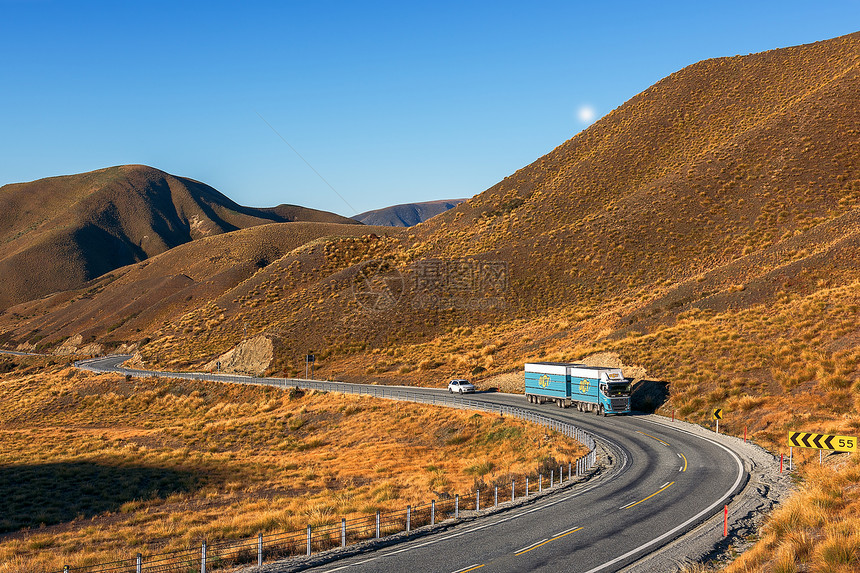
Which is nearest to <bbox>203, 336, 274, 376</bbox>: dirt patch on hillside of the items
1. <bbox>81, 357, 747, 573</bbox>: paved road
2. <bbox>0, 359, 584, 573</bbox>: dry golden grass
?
<bbox>0, 359, 584, 573</bbox>: dry golden grass

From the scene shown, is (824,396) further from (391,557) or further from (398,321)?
(398,321)

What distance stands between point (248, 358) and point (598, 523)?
61690 mm

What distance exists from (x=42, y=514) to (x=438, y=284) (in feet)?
200

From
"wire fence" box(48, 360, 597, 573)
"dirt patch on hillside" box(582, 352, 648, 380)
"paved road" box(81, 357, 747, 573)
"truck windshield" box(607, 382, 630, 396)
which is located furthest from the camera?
"dirt patch on hillside" box(582, 352, 648, 380)

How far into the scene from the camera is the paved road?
51.2ft

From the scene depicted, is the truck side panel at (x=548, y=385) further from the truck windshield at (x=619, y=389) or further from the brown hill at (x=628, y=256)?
the brown hill at (x=628, y=256)

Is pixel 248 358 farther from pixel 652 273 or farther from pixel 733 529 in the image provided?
pixel 733 529

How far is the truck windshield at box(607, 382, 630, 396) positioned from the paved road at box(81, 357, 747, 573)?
33.2 ft

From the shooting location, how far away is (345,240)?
354 feet

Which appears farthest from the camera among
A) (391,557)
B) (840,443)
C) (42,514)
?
(42,514)

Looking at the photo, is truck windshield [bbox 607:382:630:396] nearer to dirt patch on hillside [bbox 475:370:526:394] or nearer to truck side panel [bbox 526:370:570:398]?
truck side panel [bbox 526:370:570:398]

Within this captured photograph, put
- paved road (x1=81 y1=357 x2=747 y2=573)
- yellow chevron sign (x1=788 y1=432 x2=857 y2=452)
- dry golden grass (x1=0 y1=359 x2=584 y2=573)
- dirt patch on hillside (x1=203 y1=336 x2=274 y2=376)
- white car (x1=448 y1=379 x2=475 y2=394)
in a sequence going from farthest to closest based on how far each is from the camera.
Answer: dirt patch on hillside (x1=203 y1=336 x2=274 y2=376)
white car (x1=448 y1=379 x2=475 y2=394)
dry golden grass (x1=0 y1=359 x2=584 y2=573)
yellow chevron sign (x1=788 y1=432 x2=857 y2=452)
paved road (x1=81 y1=357 x2=747 y2=573)

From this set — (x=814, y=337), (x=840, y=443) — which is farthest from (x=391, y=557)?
(x=814, y=337)

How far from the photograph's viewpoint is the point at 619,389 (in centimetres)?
4119
